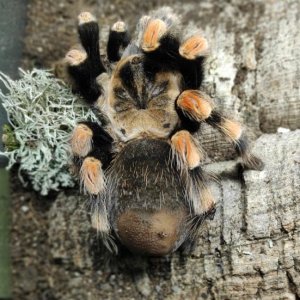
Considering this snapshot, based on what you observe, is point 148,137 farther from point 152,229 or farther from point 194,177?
point 152,229

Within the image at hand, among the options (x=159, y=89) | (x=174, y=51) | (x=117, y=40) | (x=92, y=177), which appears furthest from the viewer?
(x=117, y=40)

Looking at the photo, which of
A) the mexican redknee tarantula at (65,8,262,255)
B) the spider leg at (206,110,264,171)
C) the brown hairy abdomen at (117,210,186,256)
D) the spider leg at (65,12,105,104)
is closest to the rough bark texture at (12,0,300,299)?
the spider leg at (206,110,264,171)

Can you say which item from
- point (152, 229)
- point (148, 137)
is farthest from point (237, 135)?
Result: point (152, 229)

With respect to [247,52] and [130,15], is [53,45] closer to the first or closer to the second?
[130,15]

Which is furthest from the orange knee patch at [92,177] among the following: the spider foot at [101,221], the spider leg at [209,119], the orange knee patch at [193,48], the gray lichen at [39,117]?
the orange knee patch at [193,48]

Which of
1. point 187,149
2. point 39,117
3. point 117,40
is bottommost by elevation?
point 187,149

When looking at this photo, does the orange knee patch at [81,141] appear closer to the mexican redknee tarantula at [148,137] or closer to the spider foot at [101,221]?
the mexican redknee tarantula at [148,137]
